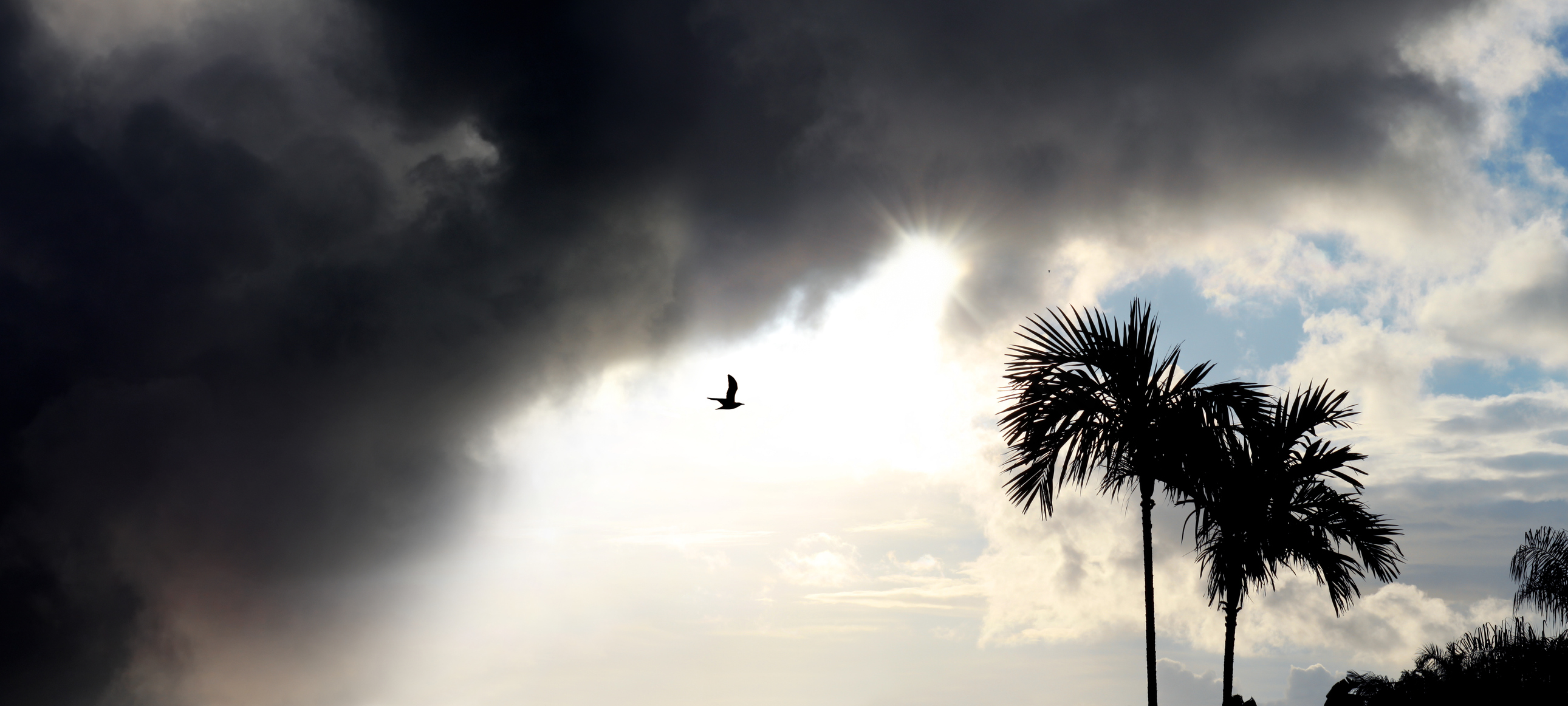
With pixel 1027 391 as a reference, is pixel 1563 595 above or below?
below

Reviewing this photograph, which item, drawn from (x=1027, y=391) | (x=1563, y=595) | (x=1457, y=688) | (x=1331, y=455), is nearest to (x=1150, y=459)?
(x=1027, y=391)

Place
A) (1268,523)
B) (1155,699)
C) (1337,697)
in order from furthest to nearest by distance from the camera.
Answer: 1. (1337,697)
2. (1268,523)
3. (1155,699)

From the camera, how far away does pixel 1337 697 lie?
66.8ft

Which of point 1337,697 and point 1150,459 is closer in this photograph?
point 1150,459

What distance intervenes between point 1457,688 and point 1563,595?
296 inches

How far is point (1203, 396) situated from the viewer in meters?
15.0

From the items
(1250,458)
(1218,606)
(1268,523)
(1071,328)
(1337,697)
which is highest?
(1071,328)

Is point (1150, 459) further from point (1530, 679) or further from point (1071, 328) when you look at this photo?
point (1530, 679)

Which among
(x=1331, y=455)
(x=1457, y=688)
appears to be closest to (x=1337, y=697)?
(x=1457, y=688)

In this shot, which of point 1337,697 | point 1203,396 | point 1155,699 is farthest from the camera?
point 1337,697

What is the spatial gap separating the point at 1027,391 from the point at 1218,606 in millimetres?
5782

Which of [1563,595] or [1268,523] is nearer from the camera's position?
[1268,523]

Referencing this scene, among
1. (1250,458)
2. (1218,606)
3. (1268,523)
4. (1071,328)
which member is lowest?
(1218,606)

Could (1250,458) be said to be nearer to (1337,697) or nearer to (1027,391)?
(1027,391)
